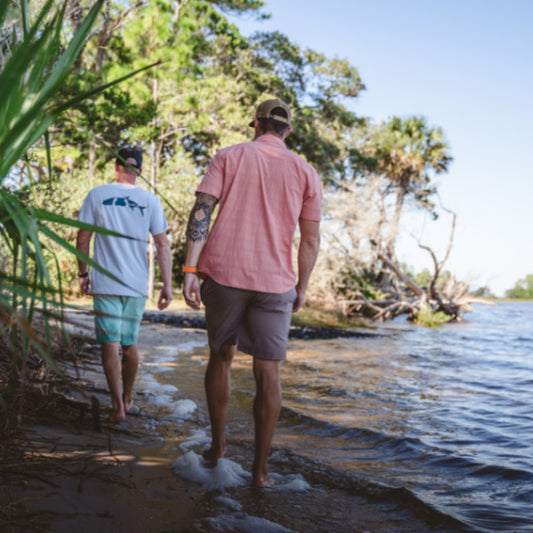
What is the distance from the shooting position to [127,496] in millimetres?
2363

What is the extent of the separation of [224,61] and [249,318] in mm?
24594

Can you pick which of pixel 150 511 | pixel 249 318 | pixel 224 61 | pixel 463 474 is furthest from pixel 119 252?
pixel 224 61

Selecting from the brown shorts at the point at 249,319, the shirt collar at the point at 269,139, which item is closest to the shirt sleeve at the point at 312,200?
the shirt collar at the point at 269,139

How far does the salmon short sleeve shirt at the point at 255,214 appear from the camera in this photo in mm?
2891

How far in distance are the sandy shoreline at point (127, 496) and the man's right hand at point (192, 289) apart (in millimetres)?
867

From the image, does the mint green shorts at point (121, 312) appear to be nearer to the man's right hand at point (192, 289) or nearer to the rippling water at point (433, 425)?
the man's right hand at point (192, 289)

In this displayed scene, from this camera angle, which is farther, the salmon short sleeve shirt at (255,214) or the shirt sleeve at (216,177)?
the shirt sleeve at (216,177)

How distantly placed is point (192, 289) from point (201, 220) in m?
0.40

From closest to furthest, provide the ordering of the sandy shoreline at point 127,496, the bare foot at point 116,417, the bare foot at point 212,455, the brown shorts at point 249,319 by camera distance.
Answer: the sandy shoreline at point 127,496 → the brown shorts at point 249,319 → the bare foot at point 212,455 → the bare foot at point 116,417

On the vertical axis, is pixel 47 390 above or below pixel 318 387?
above

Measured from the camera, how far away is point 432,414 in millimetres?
5285

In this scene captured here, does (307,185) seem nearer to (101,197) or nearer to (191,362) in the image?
(101,197)

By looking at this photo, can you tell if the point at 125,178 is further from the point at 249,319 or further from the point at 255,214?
the point at 249,319

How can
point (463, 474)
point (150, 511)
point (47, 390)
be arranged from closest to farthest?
point (150, 511), point (47, 390), point (463, 474)
